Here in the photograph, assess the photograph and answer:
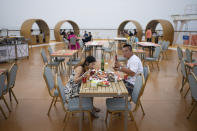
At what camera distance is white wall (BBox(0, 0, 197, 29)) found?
18.2 meters

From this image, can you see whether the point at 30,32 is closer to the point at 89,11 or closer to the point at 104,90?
the point at 89,11

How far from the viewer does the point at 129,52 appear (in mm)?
3227

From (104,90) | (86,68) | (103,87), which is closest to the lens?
(104,90)

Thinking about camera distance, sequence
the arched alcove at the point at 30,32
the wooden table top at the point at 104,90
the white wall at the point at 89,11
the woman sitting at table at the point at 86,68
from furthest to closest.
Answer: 1. the white wall at the point at 89,11
2. the arched alcove at the point at 30,32
3. the woman sitting at table at the point at 86,68
4. the wooden table top at the point at 104,90

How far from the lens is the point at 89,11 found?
19.3 m

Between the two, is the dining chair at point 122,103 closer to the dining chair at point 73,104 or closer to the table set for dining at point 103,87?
the table set for dining at point 103,87

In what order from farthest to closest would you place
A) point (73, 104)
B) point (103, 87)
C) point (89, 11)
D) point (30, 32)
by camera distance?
point (89, 11), point (30, 32), point (73, 104), point (103, 87)

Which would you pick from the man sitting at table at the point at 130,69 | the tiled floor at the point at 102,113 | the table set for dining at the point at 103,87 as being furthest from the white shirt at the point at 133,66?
the tiled floor at the point at 102,113

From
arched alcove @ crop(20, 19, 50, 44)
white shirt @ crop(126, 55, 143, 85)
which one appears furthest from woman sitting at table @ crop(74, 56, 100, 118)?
arched alcove @ crop(20, 19, 50, 44)

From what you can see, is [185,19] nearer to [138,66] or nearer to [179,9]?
[179,9]

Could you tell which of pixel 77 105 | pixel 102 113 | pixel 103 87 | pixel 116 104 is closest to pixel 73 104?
pixel 77 105

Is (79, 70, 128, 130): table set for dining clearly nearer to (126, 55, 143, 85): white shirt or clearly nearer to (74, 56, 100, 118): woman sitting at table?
(74, 56, 100, 118): woman sitting at table

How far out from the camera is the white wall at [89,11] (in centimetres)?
1816

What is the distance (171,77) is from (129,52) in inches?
119
